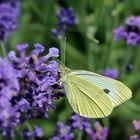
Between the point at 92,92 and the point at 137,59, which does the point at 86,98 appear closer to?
the point at 92,92

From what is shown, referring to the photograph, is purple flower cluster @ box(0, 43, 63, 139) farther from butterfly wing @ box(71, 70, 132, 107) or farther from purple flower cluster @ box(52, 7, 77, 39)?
purple flower cluster @ box(52, 7, 77, 39)

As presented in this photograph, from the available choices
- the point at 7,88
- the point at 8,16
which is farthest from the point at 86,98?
the point at 8,16

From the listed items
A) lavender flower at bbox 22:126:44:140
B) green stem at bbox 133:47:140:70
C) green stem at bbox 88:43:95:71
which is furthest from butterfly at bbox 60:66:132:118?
green stem at bbox 133:47:140:70

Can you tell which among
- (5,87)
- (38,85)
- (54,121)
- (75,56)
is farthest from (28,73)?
(75,56)

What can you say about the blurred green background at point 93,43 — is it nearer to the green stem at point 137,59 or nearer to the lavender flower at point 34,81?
the green stem at point 137,59

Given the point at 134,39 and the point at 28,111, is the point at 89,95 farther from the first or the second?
the point at 134,39
